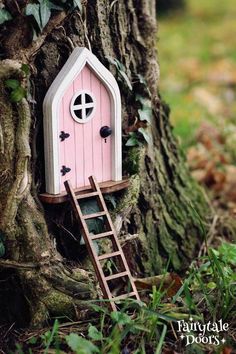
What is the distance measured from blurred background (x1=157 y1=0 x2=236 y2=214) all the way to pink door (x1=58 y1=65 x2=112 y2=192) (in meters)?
0.91

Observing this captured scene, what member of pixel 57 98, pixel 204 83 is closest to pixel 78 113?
pixel 57 98

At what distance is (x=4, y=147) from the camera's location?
2510 mm

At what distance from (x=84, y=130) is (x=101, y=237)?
41cm

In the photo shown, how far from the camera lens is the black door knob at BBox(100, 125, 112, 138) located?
270 cm

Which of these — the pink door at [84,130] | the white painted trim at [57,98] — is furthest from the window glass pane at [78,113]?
the white painted trim at [57,98]

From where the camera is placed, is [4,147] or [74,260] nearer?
[4,147]

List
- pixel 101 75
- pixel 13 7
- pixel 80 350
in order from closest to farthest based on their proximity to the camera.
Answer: pixel 80 350 → pixel 13 7 → pixel 101 75

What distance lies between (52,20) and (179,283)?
114 centimetres

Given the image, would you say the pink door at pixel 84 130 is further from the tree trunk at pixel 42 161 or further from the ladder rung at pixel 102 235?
the ladder rung at pixel 102 235

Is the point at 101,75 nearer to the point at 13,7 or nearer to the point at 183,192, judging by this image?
the point at 13,7

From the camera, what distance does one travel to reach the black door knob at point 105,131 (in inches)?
106

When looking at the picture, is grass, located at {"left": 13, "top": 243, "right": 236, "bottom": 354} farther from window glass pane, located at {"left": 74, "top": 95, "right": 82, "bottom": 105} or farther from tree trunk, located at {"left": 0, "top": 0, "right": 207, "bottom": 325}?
window glass pane, located at {"left": 74, "top": 95, "right": 82, "bottom": 105}

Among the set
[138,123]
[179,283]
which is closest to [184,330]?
[179,283]

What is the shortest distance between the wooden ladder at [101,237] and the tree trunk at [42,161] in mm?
100
